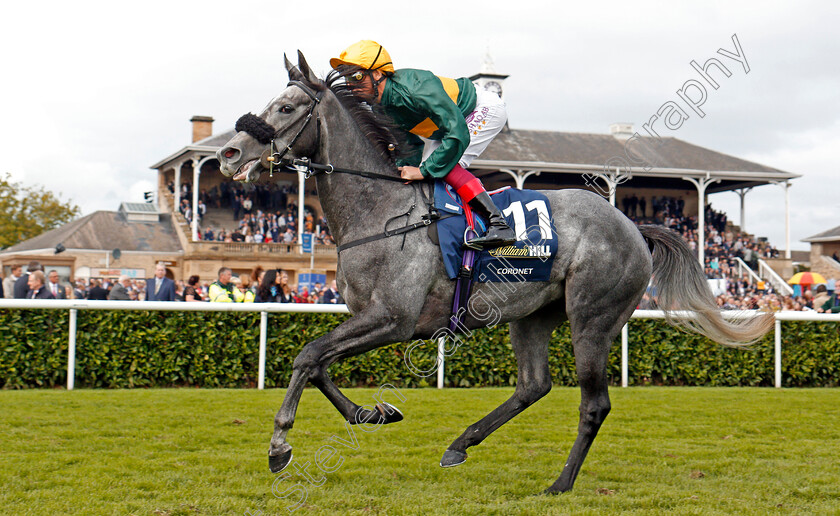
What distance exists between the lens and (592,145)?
31.2 metres

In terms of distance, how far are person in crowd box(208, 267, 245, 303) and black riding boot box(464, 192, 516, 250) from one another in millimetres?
5165

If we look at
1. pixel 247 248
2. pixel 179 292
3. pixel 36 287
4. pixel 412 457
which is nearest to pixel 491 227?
pixel 412 457

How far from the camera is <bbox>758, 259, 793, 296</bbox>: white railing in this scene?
24.6 meters

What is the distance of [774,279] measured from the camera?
25.6m

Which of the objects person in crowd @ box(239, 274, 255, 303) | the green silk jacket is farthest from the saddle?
person in crowd @ box(239, 274, 255, 303)

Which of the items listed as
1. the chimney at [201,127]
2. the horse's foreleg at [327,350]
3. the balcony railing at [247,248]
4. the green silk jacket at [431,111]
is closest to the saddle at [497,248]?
the green silk jacket at [431,111]

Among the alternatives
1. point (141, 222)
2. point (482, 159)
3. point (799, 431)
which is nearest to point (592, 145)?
point (482, 159)

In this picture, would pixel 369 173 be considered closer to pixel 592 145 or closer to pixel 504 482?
pixel 504 482

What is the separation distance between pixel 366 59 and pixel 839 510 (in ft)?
9.48

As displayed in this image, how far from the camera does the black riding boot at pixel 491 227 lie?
12.5 ft

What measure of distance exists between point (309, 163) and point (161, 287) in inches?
233

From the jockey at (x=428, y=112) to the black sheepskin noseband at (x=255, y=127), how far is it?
50 cm

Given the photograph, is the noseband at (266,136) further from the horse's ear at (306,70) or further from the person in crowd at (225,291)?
the person in crowd at (225,291)

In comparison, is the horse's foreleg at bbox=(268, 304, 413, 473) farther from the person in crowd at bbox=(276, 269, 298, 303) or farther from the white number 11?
the person in crowd at bbox=(276, 269, 298, 303)
